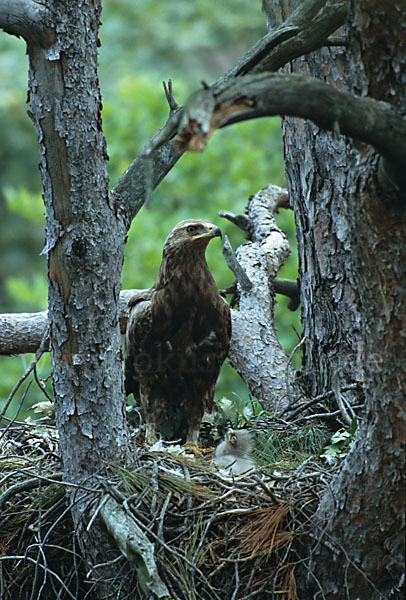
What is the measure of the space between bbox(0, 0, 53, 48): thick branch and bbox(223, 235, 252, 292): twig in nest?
2.24 metres

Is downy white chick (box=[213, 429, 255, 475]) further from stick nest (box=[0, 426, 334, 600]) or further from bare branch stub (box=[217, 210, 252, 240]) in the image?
bare branch stub (box=[217, 210, 252, 240])

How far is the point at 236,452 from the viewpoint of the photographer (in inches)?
152

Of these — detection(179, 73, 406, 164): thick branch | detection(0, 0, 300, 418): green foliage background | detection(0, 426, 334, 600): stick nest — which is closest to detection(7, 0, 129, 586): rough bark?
detection(0, 426, 334, 600): stick nest

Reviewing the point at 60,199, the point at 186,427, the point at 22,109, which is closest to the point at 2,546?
the point at 60,199

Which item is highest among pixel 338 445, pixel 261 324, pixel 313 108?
pixel 313 108

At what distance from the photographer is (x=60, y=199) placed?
277cm

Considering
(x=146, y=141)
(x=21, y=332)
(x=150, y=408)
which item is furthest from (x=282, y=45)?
(x=146, y=141)

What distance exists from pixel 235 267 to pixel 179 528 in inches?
94.7

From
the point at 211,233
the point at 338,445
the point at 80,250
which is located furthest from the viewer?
the point at 211,233

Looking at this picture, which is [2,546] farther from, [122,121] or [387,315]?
[122,121]

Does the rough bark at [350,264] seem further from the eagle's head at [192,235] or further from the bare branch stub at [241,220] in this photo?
the bare branch stub at [241,220]

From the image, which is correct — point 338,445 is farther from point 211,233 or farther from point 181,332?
point 211,233

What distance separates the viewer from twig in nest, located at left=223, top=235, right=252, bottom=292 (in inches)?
191

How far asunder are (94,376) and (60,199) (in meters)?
0.69
